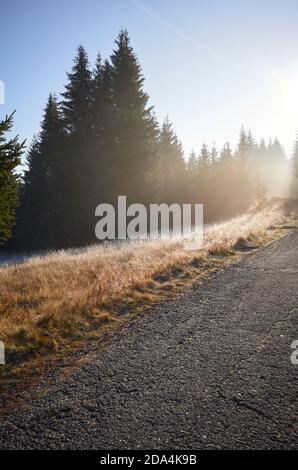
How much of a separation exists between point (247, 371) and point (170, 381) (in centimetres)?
112

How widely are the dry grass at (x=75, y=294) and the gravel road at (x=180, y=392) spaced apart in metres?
1.02

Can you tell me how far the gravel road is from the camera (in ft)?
10.3

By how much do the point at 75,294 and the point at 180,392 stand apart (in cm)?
435

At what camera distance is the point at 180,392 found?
3875mm

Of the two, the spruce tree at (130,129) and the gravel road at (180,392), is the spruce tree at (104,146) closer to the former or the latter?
the spruce tree at (130,129)

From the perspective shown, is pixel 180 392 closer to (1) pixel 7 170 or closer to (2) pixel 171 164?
(1) pixel 7 170

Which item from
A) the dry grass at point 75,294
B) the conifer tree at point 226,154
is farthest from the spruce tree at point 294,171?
the dry grass at point 75,294

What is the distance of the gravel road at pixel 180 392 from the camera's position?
313 cm

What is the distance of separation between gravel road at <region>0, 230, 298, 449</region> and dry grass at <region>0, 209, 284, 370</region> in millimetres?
1023

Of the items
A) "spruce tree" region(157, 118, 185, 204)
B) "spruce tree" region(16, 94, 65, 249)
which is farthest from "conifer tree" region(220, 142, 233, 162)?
"spruce tree" region(16, 94, 65, 249)

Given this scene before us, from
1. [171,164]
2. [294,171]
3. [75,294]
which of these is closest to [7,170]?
[75,294]

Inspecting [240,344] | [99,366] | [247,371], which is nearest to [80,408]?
[99,366]

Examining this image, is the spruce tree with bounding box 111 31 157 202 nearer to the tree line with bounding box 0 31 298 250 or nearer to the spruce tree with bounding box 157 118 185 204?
the tree line with bounding box 0 31 298 250

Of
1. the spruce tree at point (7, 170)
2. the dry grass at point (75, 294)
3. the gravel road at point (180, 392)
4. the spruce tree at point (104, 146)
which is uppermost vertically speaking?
the spruce tree at point (104, 146)
